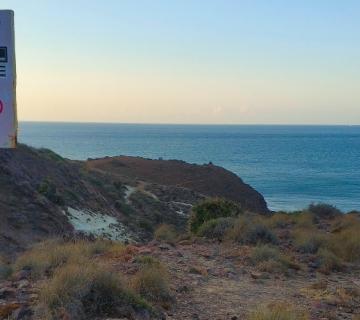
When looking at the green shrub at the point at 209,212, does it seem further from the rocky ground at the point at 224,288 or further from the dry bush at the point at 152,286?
the dry bush at the point at 152,286

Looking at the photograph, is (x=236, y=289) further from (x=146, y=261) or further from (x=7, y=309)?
(x=7, y=309)

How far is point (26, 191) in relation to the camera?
27922 millimetres

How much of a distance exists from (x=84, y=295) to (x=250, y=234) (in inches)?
359

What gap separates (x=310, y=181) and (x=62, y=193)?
5618 cm

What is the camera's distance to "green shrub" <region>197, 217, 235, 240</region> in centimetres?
1645

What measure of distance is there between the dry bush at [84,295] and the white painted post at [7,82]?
3243 millimetres

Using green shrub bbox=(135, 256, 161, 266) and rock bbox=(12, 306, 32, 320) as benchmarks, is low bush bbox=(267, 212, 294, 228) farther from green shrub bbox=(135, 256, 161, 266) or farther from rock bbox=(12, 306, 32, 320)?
rock bbox=(12, 306, 32, 320)

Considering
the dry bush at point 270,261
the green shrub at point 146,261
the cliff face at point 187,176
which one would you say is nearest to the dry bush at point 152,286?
the green shrub at point 146,261

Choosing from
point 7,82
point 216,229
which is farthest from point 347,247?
point 7,82

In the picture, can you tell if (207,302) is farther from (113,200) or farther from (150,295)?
(113,200)

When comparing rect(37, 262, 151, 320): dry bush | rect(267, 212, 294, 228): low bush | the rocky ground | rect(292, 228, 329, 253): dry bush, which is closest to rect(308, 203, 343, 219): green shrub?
rect(267, 212, 294, 228): low bush

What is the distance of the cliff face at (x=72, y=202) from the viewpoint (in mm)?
24469

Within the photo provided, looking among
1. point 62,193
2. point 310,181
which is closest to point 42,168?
point 62,193

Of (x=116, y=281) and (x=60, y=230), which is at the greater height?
(x=116, y=281)
